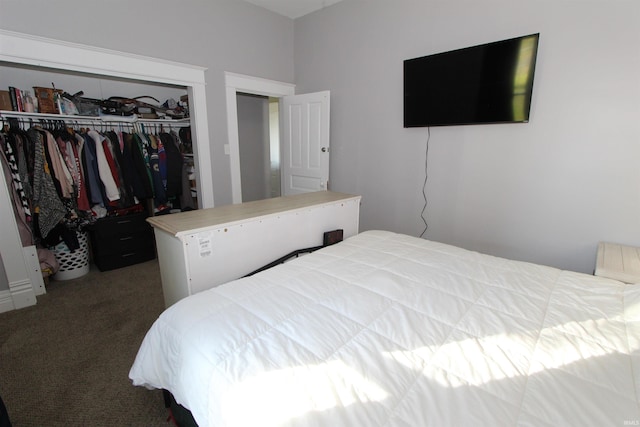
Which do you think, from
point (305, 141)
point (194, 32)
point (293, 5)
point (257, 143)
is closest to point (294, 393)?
point (305, 141)

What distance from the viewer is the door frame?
3.22 metres

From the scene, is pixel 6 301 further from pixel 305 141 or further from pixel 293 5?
pixel 293 5

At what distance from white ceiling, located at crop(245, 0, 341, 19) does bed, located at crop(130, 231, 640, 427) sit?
3.12 metres

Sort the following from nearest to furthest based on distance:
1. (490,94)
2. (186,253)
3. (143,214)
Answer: (186,253)
(490,94)
(143,214)

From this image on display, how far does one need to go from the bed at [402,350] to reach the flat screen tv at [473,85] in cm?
149

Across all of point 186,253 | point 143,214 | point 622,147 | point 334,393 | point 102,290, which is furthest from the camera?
point 143,214

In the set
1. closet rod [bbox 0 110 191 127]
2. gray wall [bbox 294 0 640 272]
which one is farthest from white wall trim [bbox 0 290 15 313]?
gray wall [bbox 294 0 640 272]

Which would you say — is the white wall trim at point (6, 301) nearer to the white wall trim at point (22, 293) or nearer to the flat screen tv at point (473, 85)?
the white wall trim at point (22, 293)

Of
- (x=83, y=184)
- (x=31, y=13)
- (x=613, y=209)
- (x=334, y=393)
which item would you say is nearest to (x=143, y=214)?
(x=83, y=184)

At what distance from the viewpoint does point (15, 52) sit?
2.06 metres

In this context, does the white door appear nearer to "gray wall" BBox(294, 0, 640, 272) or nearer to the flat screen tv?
Answer: "gray wall" BBox(294, 0, 640, 272)

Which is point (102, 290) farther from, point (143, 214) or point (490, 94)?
point (490, 94)

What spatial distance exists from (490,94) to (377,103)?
3.54 ft

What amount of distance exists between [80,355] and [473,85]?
3359mm
